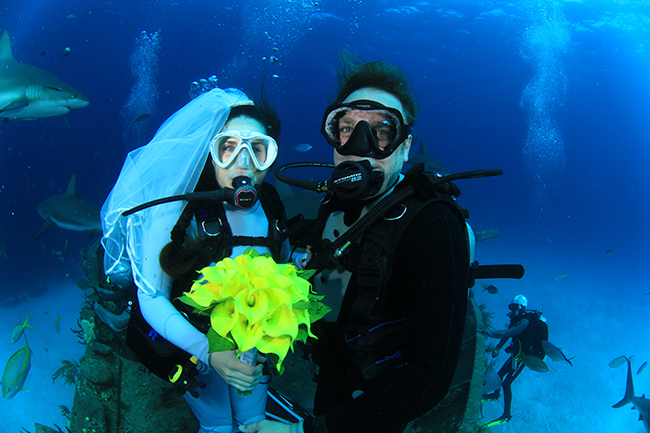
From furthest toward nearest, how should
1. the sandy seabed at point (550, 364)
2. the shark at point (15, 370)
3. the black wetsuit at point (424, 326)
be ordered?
the sandy seabed at point (550, 364) < the shark at point (15, 370) < the black wetsuit at point (424, 326)

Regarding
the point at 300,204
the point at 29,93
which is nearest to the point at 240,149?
the point at 29,93

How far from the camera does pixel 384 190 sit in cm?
206

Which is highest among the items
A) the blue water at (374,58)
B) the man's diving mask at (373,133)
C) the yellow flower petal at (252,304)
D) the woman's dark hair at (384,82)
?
the woman's dark hair at (384,82)

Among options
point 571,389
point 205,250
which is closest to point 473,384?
point 205,250

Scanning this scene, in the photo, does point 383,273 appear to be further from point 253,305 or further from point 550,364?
point 550,364

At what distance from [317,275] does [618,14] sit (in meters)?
49.7

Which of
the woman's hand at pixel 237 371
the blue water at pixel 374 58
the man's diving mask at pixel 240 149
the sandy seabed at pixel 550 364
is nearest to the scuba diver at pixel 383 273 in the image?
the man's diving mask at pixel 240 149

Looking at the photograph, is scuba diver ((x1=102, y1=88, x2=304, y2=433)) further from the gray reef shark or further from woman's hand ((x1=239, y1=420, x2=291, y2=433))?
the gray reef shark

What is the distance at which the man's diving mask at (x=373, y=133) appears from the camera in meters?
1.93

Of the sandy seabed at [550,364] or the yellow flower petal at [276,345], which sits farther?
the sandy seabed at [550,364]

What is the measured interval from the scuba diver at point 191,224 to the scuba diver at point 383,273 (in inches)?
17.4

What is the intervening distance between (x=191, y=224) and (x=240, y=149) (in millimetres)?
650

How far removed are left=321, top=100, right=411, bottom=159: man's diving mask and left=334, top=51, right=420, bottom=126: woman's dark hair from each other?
6.5 inches

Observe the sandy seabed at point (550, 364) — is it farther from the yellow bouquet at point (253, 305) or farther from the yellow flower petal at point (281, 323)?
the yellow flower petal at point (281, 323)
